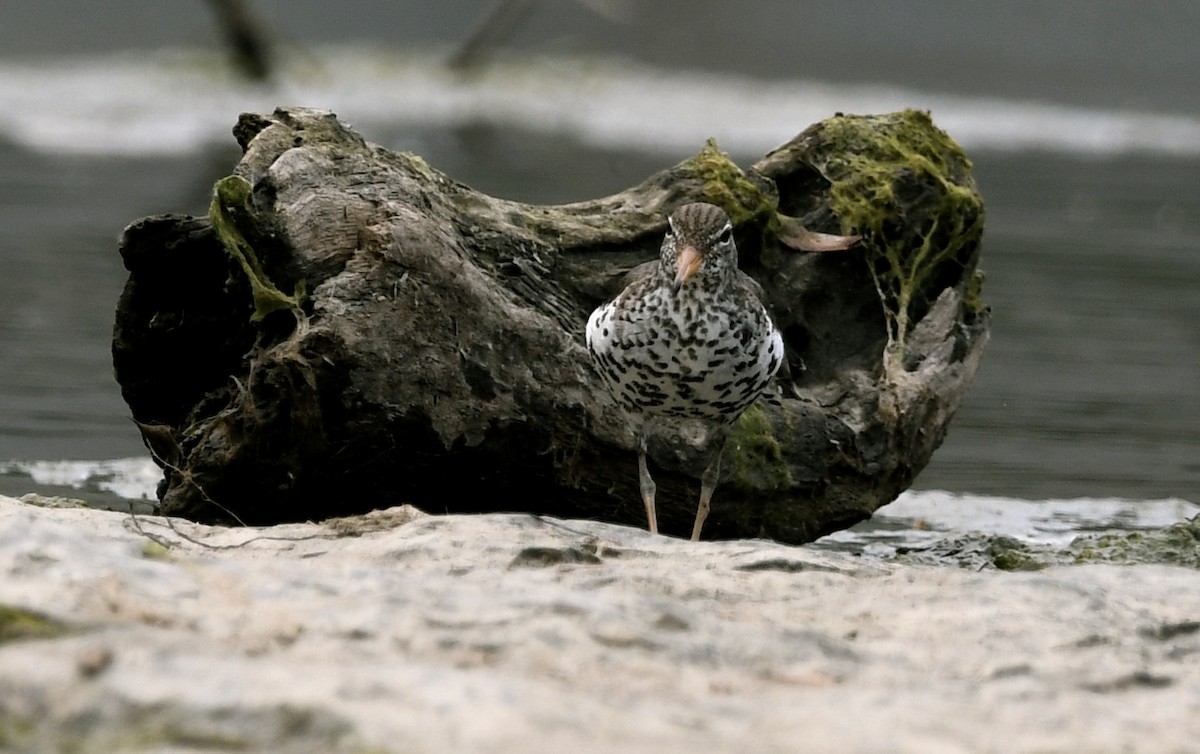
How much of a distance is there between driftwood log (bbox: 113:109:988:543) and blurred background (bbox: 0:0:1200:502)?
1844 millimetres

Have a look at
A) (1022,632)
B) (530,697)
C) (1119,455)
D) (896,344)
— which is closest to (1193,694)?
(1022,632)

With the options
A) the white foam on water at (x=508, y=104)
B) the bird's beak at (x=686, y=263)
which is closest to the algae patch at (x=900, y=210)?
the bird's beak at (x=686, y=263)

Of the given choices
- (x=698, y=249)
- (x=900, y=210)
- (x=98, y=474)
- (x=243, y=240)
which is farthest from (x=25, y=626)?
(x=900, y=210)

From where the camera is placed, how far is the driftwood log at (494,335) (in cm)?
655

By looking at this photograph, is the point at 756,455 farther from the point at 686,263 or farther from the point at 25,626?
the point at 25,626

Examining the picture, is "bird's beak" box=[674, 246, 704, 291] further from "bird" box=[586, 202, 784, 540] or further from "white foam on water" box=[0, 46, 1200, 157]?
"white foam on water" box=[0, 46, 1200, 157]

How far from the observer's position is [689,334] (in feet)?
21.4

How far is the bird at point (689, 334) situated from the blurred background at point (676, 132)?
3.15 meters

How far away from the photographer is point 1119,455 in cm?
1006

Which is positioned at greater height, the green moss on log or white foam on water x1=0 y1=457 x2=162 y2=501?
white foam on water x1=0 y1=457 x2=162 y2=501

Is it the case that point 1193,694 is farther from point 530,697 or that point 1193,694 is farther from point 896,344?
point 896,344

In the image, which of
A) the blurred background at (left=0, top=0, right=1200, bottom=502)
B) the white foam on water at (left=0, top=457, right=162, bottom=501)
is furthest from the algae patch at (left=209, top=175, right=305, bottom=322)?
the blurred background at (left=0, top=0, right=1200, bottom=502)

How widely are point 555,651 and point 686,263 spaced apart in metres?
2.76

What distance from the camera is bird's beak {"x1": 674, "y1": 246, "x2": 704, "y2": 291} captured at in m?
6.44
